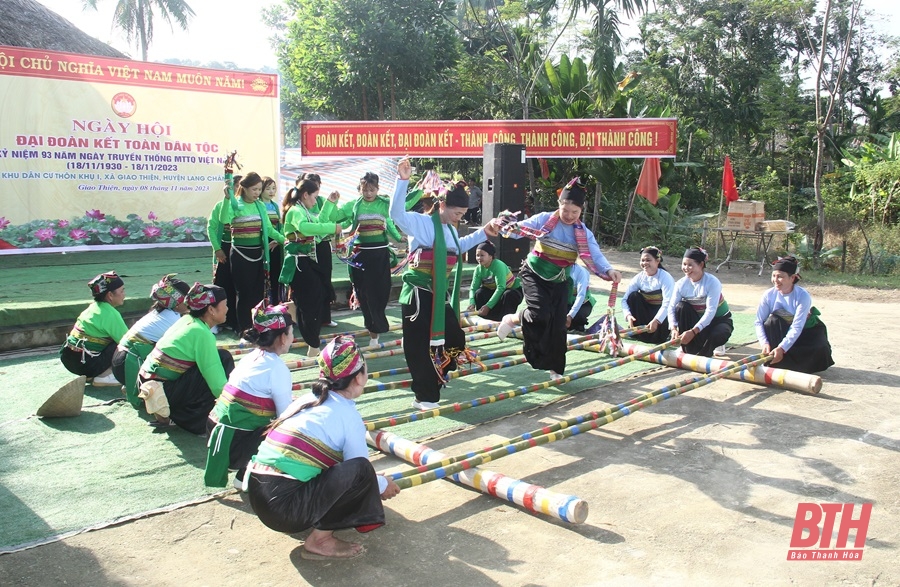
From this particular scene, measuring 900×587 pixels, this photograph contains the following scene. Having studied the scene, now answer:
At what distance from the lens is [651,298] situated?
7.45m

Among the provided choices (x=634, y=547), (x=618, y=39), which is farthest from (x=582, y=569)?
(x=618, y=39)

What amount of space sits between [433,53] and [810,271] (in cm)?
909

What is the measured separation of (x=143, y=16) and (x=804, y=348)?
33.1 m

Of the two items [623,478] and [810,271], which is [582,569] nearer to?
[623,478]

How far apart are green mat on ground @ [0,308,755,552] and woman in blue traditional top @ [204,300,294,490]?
30 centimetres

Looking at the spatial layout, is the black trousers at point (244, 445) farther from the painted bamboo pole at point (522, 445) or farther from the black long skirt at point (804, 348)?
the black long skirt at point (804, 348)

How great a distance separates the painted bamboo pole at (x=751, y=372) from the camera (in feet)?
19.0

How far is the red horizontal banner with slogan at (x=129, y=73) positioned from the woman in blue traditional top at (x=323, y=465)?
32.8 feet

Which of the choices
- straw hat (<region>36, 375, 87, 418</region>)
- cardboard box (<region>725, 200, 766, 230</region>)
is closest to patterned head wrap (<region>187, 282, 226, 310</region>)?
straw hat (<region>36, 375, 87, 418</region>)

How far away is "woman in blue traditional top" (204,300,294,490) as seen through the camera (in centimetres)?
374

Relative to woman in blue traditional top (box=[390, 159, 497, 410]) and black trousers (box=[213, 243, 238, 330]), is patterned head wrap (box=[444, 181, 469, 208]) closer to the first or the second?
woman in blue traditional top (box=[390, 159, 497, 410])

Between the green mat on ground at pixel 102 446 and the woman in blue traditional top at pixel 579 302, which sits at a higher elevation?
the woman in blue traditional top at pixel 579 302

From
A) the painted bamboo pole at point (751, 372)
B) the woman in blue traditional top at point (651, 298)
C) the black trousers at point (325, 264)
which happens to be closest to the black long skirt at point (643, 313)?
the woman in blue traditional top at point (651, 298)

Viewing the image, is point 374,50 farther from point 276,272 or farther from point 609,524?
point 609,524
